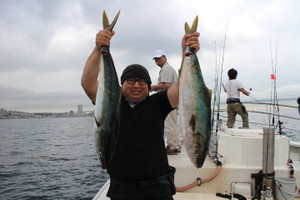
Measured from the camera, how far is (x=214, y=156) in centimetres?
463

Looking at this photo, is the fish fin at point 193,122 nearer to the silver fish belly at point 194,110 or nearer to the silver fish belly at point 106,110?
the silver fish belly at point 194,110

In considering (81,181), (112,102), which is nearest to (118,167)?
(112,102)

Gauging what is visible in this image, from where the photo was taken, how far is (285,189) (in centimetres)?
380

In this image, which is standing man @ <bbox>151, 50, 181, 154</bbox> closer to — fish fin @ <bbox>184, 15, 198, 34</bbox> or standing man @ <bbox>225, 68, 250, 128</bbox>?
standing man @ <bbox>225, 68, 250, 128</bbox>

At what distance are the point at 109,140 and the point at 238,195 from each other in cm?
310

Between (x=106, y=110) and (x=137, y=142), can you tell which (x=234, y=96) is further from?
(x=106, y=110)

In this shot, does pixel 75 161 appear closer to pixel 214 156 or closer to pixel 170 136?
pixel 170 136

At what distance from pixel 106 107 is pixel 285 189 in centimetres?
351

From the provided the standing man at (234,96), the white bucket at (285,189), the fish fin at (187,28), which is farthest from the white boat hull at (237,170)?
the fish fin at (187,28)

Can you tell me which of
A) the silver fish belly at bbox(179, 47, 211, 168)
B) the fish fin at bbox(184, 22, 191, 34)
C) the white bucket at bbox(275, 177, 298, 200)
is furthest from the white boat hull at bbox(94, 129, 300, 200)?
the fish fin at bbox(184, 22, 191, 34)

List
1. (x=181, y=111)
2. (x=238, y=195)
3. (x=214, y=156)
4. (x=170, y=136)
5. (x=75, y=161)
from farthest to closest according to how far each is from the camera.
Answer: (x=75, y=161)
(x=170, y=136)
(x=214, y=156)
(x=238, y=195)
(x=181, y=111)

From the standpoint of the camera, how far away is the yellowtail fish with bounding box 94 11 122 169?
1.82 meters

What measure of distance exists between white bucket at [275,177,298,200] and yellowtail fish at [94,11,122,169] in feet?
10.9

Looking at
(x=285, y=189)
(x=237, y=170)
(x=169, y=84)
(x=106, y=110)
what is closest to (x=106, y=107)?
(x=106, y=110)
